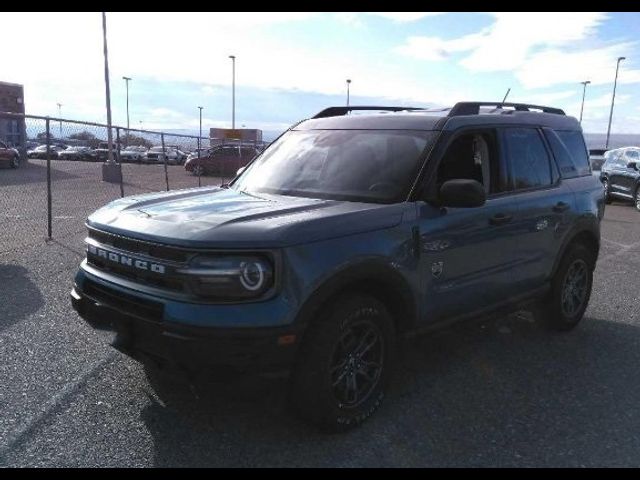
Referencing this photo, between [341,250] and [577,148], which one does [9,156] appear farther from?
[341,250]

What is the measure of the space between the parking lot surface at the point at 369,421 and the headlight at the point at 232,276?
45 cm

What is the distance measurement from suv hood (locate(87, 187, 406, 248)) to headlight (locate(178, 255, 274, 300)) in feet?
0.26

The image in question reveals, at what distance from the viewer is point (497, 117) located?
4578 mm

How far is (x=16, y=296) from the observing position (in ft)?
19.2

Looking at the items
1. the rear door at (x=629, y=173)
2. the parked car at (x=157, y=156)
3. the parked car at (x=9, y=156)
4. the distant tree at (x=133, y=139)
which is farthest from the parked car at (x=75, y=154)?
the rear door at (x=629, y=173)

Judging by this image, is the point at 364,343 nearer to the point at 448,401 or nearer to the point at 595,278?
the point at 448,401

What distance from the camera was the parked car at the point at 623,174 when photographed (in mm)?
16344

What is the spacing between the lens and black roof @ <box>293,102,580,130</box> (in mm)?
4203

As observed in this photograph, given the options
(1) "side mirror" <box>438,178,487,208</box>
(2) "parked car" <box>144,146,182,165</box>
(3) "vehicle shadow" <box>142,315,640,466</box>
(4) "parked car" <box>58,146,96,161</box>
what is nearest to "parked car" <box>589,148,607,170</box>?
(3) "vehicle shadow" <box>142,315,640,466</box>

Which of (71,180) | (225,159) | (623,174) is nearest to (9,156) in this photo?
(225,159)

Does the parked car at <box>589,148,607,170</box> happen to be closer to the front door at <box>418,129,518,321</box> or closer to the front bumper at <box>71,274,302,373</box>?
the front door at <box>418,129,518,321</box>

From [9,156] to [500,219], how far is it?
84.2 ft
